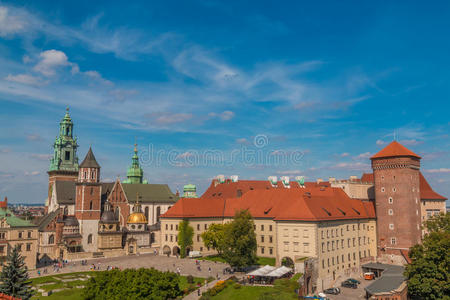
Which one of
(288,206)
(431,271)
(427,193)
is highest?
(427,193)

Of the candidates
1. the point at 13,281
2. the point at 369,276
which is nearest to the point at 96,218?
the point at 13,281

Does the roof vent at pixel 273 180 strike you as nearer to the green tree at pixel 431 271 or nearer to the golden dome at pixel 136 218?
the golden dome at pixel 136 218

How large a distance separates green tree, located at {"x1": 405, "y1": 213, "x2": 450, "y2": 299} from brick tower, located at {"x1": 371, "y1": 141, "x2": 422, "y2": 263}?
822 inches

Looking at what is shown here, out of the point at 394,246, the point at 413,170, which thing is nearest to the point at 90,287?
the point at 394,246

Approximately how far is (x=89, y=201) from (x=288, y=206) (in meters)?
49.0

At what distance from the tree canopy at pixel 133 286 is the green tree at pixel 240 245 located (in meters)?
15.7

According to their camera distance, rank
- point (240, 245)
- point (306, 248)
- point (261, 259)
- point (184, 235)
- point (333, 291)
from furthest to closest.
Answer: point (184, 235), point (261, 259), point (306, 248), point (240, 245), point (333, 291)

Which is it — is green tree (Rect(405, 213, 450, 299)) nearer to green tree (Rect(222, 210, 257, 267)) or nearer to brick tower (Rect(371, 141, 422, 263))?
brick tower (Rect(371, 141, 422, 263))

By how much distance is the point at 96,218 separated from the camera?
98.4 metres

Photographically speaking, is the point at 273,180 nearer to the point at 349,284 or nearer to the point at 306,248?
the point at 306,248

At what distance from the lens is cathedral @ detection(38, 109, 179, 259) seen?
92.3 meters

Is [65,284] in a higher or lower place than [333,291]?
higher

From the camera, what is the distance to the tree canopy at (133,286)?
46.8 meters

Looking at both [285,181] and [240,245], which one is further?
[285,181]
